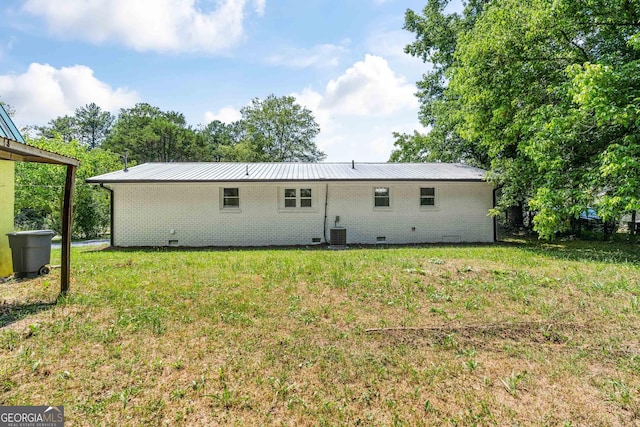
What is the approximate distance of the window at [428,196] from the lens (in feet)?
43.8

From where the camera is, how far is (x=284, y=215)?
41.9 ft

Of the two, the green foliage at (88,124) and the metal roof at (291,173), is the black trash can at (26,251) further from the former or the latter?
the green foliage at (88,124)

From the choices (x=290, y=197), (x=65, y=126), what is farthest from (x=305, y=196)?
(x=65, y=126)

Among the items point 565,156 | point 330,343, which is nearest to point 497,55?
point 565,156

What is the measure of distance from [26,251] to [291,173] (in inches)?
342

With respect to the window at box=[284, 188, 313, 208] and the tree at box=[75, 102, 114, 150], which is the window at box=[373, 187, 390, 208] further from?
the tree at box=[75, 102, 114, 150]

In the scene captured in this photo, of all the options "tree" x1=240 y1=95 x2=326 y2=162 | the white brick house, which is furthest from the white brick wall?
"tree" x1=240 y1=95 x2=326 y2=162

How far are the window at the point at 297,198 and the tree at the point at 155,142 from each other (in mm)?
26707

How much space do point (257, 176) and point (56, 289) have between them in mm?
7811

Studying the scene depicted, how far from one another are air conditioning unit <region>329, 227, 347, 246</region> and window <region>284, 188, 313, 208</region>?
1.61 metres

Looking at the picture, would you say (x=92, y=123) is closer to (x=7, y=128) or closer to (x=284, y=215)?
(x=284, y=215)

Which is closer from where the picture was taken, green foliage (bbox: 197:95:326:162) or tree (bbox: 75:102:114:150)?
green foliage (bbox: 197:95:326:162)

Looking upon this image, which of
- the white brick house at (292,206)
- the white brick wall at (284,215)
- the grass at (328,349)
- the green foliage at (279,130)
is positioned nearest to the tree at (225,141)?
the green foliage at (279,130)

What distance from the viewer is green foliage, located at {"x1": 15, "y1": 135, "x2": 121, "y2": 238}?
15.7 metres
